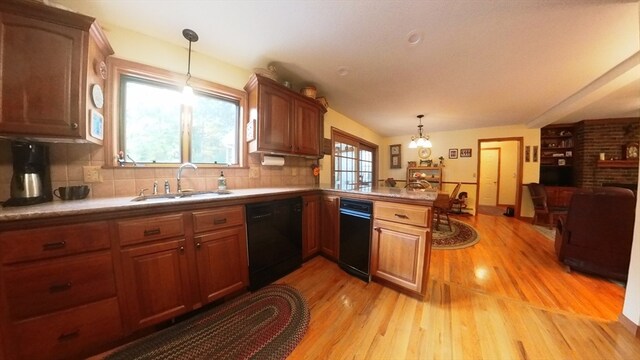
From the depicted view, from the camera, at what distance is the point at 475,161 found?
4.77 metres

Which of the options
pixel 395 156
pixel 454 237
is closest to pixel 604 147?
pixel 395 156

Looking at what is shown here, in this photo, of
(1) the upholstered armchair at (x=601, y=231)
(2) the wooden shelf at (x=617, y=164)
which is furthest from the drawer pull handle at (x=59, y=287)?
(2) the wooden shelf at (x=617, y=164)

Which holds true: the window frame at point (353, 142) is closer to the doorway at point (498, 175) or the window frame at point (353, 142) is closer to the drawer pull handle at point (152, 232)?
the drawer pull handle at point (152, 232)

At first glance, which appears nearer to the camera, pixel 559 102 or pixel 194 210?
pixel 194 210

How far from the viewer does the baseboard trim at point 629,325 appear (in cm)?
127

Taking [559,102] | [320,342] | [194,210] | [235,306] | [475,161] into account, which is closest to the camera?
[320,342]

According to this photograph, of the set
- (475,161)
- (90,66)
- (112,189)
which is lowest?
(112,189)

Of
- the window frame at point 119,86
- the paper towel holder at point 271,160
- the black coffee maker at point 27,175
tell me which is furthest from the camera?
the paper towel holder at point 271,160

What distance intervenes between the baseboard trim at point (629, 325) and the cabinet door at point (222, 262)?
2.80 meters

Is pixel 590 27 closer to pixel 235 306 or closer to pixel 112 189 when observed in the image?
pixel 235 306

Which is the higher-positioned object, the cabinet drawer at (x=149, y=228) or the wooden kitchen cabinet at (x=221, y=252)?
the cabinet drawer at (x=149, y=228)

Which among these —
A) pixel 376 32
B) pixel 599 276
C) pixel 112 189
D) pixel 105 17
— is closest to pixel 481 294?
pixel 599 276

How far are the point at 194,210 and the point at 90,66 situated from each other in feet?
3.94

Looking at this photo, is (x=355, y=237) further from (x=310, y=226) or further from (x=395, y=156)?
(x=395, y=156)
